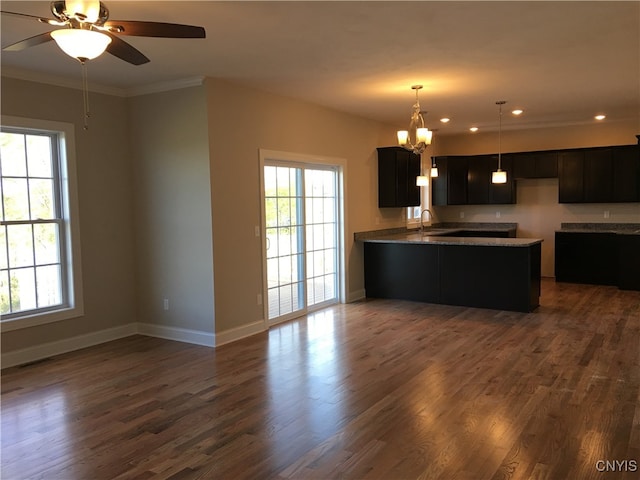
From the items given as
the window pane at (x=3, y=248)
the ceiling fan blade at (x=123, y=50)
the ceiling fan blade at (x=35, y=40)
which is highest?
the ceiling fan blade at (x=35, y=40)

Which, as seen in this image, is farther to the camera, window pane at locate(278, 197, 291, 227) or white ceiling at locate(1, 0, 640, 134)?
window pane at locate(278, 197, 291, 227)

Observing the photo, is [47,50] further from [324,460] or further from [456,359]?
[456,359]

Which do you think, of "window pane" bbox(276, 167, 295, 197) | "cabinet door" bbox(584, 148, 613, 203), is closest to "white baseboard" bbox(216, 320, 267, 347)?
"window pane" bbox(276, 167, 295, 197)

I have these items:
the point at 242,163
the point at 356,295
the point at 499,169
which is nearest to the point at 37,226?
the point at 242,163

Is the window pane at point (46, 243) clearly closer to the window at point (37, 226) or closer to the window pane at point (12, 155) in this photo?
the window at point (37, 226)

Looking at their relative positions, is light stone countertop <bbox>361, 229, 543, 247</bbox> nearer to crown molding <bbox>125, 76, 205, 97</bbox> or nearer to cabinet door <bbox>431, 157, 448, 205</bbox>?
cabinet door <bbox>431, 157, 448, 205</bbox>

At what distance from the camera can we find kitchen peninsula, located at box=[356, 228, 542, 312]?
629 cm

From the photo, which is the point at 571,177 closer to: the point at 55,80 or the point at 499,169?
the point at 499,169

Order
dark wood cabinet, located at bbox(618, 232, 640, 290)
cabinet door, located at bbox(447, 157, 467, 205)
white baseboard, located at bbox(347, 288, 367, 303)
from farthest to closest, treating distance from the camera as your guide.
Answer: cabinet door, located at bbox(447, 157, 467, 205), dark wood cabinet, located at bbox(618, 232, 640, 290), white baseboard, located at bbox(347, 288, 367, 303)

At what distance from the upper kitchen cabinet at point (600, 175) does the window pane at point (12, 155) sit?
779 centimetres

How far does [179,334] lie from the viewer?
5328mm

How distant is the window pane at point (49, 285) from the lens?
4848 mm

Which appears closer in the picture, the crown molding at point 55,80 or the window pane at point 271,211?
the crown molding at point 55,80

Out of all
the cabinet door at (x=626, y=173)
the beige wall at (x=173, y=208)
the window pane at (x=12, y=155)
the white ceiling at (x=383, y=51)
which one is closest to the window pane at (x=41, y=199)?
the window pane at (x=12, y=155)
